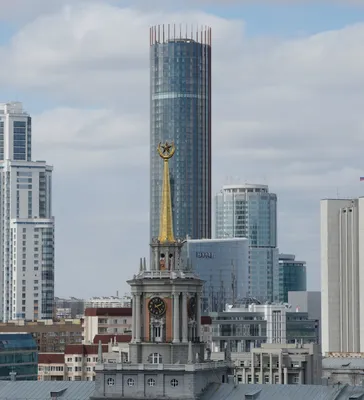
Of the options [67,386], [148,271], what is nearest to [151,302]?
[148,271]

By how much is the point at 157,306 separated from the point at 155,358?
4342 millimetres

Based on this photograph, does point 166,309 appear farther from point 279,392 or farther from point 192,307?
point 279,392

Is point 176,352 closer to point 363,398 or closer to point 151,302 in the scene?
point 151,302

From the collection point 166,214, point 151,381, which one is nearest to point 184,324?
point 151,381

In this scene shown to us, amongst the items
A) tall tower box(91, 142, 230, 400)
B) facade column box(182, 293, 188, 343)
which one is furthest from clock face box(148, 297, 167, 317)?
facade column box(182, 293, 188, 343)

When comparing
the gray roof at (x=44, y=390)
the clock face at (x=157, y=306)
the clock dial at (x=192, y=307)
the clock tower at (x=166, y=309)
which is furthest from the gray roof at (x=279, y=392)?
the gray roof at (x=44, y=390)

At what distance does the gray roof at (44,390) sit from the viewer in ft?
535

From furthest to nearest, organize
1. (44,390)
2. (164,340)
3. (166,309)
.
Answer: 1. (44,390)
2. (166,309)
3. (164,340)

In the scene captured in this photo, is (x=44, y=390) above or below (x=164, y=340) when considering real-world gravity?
below

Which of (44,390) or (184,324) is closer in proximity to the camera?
(184,324)

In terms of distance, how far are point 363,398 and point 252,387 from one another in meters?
9.56

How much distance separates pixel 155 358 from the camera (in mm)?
156000

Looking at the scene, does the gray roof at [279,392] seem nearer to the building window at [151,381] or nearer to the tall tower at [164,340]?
the tall tower at [164,340]

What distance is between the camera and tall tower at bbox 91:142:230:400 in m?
155
